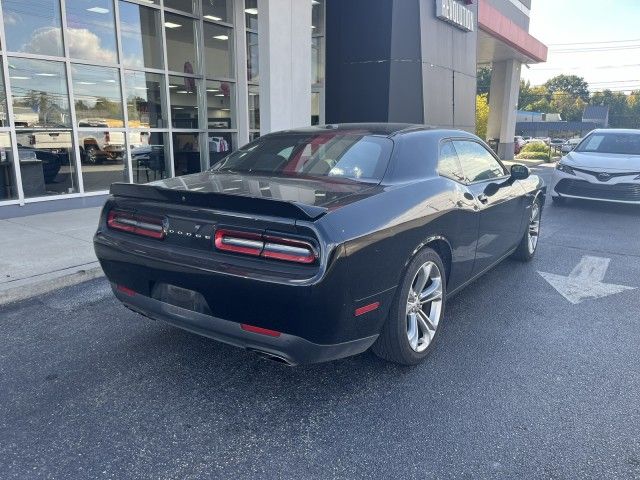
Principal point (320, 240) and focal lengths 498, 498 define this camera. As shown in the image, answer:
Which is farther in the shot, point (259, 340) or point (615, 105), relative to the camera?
point (615, 105)

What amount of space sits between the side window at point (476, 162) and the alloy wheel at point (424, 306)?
3.55 feet

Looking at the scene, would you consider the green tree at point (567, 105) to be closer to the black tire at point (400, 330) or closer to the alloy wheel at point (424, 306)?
the alloy wheel at point (424, 306)

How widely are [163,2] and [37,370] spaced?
30.0ft

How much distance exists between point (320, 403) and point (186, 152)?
930 cm

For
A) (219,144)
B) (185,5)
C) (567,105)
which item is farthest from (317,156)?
(567,105)

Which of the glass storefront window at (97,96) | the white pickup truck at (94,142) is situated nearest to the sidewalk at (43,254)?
the white pickup truck at (94,142)

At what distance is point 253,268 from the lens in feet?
8.32

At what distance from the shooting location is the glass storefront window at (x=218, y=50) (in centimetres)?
1130

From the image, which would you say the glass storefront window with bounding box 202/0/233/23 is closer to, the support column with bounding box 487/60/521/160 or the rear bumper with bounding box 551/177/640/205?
the rear bumper with bounding box 551/177/640/205

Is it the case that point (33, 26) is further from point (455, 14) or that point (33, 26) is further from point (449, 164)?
point (455, 14)

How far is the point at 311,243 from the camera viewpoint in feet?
8.04

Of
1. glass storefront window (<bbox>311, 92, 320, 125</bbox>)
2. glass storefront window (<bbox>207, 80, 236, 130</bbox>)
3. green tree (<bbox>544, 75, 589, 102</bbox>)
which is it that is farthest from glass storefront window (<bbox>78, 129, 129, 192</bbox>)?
green tree (<bbox>544, 75, 589, 102</bbox>)

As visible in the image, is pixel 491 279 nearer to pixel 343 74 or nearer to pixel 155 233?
pixel 155 233

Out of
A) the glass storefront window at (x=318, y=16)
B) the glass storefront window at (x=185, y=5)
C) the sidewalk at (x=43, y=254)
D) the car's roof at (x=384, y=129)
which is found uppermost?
the glass storefront window at (x=318, y=16)
